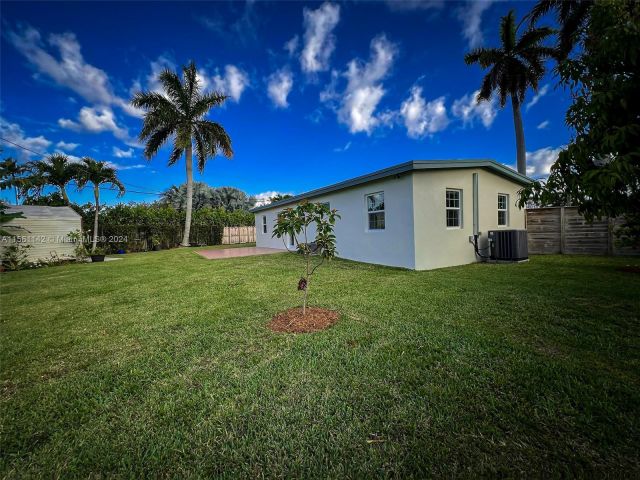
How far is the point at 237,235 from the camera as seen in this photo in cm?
2267

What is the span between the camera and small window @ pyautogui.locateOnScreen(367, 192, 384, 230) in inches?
334

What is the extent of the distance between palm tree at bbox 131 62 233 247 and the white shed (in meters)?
6.36

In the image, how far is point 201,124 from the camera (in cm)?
1750

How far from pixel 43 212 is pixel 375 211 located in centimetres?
1556

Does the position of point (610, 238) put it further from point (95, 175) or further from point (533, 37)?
point (95, 175)

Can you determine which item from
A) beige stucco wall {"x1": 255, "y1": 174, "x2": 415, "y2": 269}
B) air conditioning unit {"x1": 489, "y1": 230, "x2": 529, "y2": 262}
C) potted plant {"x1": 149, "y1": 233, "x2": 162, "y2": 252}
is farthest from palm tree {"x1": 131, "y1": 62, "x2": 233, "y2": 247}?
air conditioning unit {"x1": 489, "y1": 230, "x2": 529, "y2": 262}

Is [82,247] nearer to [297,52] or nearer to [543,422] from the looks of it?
[297,52]

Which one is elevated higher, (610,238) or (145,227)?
(145,227)

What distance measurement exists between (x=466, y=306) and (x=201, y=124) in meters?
19.6

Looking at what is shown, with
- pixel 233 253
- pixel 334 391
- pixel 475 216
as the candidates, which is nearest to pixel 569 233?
pixel 475 216

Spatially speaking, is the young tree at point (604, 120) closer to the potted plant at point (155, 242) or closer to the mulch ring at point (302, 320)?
the mulch ring at point (302, 320)

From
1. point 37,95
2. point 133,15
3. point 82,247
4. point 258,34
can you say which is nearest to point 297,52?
point 258,34

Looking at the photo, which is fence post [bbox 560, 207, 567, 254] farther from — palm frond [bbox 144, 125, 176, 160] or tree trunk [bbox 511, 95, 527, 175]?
palm frond [bbox 144, 125, 176, 160]

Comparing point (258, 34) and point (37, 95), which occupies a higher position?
point (258, 34)
